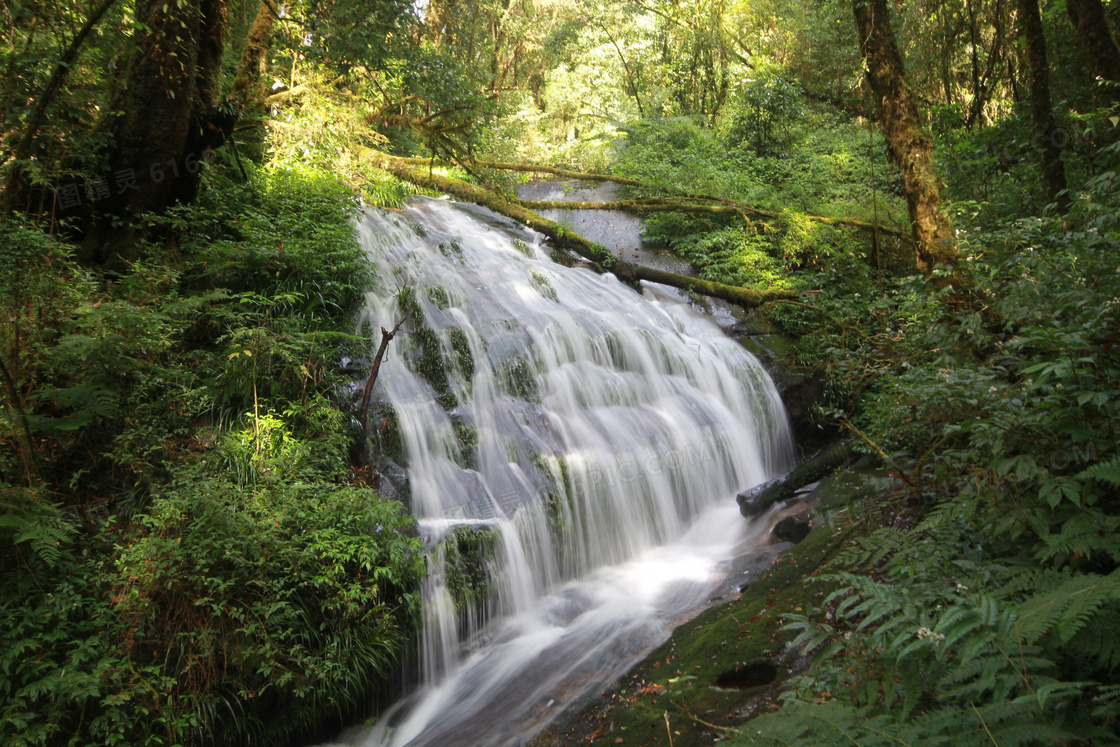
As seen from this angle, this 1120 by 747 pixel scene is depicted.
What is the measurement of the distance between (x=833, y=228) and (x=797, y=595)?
9648 mm

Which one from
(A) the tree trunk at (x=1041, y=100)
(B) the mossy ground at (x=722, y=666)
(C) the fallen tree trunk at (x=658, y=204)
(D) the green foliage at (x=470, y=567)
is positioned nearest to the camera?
(B) the mossy ground at (x=722, y=666)

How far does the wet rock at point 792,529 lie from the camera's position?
6.48 m

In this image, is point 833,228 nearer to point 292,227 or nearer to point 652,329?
point 652,329

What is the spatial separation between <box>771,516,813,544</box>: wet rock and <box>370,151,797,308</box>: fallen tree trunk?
5.62 metres

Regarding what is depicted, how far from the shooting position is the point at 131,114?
7047 mm

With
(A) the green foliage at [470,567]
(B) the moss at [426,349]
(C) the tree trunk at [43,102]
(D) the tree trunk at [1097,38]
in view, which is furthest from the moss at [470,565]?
(D) the tree trunk at [1097,38]

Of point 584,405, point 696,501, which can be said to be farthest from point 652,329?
point 696,501

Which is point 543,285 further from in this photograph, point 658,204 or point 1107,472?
point 1107,472

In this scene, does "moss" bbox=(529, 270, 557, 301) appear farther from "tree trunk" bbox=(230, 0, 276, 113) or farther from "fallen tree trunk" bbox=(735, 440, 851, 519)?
"tree trunk" bbox=(230, 0, 276, 113)

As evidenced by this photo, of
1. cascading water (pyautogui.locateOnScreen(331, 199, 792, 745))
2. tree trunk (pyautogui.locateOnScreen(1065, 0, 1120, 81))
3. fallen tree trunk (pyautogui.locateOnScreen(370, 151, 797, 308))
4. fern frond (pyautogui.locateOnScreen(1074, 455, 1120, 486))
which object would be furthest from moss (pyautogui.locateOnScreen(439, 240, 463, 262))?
fern frond (pyautogui.locateOnScreen(1074, 455, 1120, 486))

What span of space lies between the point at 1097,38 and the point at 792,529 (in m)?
6.33

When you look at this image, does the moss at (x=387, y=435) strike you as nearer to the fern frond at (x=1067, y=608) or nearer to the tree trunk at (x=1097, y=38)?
the fern frond at (x=1067, y=608)

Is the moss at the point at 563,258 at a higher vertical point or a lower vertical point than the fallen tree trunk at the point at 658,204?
lower

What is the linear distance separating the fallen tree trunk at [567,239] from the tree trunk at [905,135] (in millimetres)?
3997
